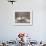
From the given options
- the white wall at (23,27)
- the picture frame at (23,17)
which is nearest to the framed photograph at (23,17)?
the picture frame at (23,17)

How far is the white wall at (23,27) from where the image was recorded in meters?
4.73

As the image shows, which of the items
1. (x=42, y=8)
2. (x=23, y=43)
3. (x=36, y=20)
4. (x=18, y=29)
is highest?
(x=42, y=8)

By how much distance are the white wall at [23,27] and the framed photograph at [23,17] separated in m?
0.15

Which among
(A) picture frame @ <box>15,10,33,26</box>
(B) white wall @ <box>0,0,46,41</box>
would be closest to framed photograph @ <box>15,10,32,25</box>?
(A) picture frame @ <box>15,10,33,26</box>

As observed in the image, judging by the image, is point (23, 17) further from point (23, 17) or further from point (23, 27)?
point (23, 27)

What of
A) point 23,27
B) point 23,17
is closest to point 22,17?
point 23,17

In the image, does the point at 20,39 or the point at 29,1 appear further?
the point at 29,1

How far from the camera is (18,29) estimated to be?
4754mm

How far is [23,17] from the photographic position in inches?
188

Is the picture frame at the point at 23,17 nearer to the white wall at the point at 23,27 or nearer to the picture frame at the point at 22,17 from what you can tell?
the picture frame at the point at 22,17

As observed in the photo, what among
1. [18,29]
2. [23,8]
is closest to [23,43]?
[18,29]

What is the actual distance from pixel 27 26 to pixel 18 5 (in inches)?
33.0

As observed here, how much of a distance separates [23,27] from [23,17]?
14.5 inches

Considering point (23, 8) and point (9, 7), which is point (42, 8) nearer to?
point (23, 8)
